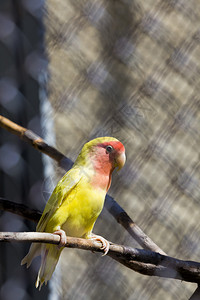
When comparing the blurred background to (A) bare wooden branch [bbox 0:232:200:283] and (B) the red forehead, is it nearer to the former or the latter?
(B) the red forehead

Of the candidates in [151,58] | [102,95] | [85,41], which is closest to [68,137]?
[102,95]

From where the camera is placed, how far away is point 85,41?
4.27 feet

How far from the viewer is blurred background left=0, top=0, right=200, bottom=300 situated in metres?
1.12

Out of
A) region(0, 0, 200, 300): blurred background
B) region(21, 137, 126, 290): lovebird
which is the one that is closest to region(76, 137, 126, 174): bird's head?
region(21, 137, 126, 290): lovebird

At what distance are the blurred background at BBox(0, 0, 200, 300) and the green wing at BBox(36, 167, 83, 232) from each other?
17 centimetres

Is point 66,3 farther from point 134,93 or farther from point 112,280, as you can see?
point 112,280

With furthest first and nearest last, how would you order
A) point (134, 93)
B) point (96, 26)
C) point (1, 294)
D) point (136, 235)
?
point (134, 93), point (96, 26), point (1, 294), point (136, 235)

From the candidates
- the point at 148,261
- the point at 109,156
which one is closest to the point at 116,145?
the point at 109,156

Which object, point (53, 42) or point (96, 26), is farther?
point (96, 26)

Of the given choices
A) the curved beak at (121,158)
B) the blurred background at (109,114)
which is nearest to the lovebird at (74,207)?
the curved beak at (121,158)

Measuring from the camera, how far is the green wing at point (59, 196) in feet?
2.88

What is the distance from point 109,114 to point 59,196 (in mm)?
480

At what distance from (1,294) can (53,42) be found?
0.65 meters

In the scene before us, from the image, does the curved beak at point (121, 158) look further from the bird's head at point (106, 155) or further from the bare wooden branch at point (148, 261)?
the bare wooden branch at point (148, 261)
